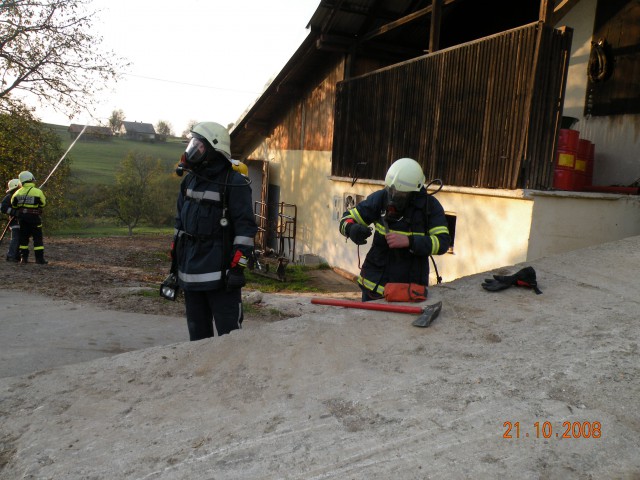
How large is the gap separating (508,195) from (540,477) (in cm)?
551

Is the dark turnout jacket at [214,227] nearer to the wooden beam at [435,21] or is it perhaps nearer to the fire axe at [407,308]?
the fire axe at [407,308]

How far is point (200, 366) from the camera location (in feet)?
9.11

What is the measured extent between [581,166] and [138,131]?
74.6 meters

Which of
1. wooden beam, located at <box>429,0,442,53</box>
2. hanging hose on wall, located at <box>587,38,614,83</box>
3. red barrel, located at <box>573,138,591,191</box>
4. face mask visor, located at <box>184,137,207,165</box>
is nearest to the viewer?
face mask visor, located at <box>184,137,207,165</box>

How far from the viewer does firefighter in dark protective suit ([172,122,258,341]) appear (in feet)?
12.2

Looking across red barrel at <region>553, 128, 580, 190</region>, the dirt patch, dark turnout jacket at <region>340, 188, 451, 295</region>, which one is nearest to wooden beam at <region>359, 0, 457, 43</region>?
red barrel at <region>553, 128, 580, 190</region>

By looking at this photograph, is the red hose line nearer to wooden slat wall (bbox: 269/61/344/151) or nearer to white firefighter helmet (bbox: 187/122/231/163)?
white firefighter helmet (bbox: 187/122/231/163)

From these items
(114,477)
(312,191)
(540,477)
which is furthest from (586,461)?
(312,191)

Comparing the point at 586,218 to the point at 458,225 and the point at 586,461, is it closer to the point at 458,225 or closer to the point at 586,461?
the point at 458,225

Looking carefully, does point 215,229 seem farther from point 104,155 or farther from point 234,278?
point 104,155

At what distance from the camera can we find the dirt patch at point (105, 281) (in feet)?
23.1

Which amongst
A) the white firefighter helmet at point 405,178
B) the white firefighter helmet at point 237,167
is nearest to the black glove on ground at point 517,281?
the white firefighter helmet at point 405,178

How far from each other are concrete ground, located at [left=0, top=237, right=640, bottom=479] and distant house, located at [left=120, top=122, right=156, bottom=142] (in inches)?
2605

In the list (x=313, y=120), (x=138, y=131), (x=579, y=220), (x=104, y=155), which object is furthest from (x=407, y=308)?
(x=138, y=131)
